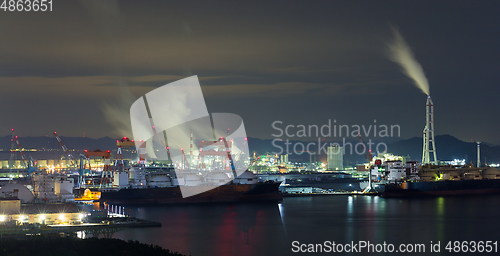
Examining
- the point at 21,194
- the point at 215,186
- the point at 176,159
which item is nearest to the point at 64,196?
the point at 21,194

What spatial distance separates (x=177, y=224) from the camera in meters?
34.2

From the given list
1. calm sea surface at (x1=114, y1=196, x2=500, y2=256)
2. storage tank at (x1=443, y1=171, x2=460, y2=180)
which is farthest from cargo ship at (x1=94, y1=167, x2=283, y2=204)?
storage tank at (x1=443, y1=171, x2=460, y2=180)

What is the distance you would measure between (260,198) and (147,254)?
3061cm

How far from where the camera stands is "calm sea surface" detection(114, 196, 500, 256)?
2842 centimetres

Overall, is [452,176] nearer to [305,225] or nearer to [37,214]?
[305,225]

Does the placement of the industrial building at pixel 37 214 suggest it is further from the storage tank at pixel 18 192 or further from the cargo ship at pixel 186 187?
the cargo ship at pixel 186 187

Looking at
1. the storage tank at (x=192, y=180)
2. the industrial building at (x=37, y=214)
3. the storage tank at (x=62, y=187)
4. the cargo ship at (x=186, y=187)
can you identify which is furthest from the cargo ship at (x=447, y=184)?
the industrial building at (x=37, y=214)

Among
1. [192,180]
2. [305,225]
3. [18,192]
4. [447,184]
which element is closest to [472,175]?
[447,184]

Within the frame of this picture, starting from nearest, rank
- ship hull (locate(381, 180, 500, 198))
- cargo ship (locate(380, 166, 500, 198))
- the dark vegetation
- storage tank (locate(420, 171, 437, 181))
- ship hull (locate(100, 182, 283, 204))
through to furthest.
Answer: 1. the dark vegetation
2. ship hull (locate(100, 182, 283, 204))
3. ship hull (locate(381, 180, 500, 198))
4. cargo ship (locate(380, 166, 500, 198))
5. storage tank (locate(420, 171, 437, 181))

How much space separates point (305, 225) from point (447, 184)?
29.0 m

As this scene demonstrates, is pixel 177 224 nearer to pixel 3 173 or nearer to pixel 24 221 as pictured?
pixel 24 221

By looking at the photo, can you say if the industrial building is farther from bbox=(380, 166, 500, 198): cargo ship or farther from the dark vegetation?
bbox=(380, 166, 500, 198): cargo ship

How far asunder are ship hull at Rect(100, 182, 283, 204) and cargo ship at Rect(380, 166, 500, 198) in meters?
Answer: 13.7

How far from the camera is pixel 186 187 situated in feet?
165
